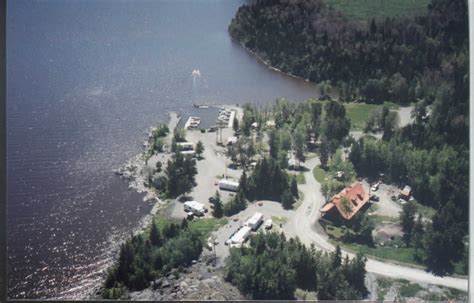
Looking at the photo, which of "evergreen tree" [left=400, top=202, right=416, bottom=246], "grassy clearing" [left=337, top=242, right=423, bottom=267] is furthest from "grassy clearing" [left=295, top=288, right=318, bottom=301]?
"evergreen tree" [left=400, top=202, right=416, bottom=246]

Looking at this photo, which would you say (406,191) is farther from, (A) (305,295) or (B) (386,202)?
(A) (305,295)

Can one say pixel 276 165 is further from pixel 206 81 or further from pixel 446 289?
pixel 446 289

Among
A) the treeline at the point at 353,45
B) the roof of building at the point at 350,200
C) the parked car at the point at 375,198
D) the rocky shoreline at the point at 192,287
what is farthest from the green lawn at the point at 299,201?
the treeline at the point at 353,45

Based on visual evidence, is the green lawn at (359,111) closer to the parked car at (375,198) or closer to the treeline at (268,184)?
the parked car at (375,198)

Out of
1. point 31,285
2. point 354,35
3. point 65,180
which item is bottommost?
point 31,285

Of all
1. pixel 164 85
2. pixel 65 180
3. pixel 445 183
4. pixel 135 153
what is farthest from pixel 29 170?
pixel 445 183

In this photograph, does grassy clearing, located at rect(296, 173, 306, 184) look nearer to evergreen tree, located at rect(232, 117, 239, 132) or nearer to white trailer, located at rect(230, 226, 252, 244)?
white trailer, located at rect(230, 226, 252, 244)
